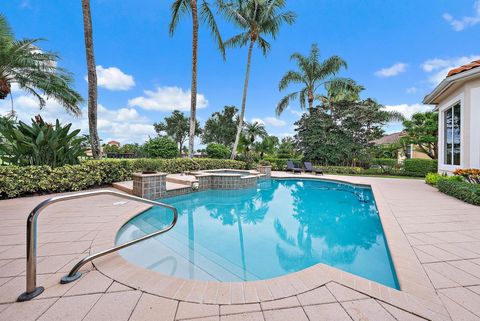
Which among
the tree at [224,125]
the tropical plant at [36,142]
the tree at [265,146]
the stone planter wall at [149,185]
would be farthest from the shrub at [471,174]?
the tree at [224,125]

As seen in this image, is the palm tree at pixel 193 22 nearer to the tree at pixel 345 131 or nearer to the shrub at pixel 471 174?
the tree at pixel 345 131

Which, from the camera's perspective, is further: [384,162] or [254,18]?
[384,162]

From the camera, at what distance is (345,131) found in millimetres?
17875

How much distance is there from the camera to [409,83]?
17.2 meters

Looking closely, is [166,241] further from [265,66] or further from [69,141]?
[265,66]

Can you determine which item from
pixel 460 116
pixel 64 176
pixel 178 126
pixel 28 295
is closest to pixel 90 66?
pixel 64 176

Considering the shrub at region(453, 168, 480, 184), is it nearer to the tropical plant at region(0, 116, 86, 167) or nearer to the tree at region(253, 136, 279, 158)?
the tropical plant at region(0, 116, 86, 167)

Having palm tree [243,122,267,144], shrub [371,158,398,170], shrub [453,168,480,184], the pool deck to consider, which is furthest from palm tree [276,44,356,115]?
the pool deck

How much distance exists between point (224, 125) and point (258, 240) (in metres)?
27.6

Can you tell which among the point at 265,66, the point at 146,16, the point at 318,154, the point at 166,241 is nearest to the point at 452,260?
the point at 166,241

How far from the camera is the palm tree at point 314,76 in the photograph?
17016mm

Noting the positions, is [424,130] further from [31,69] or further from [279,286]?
[31,69]

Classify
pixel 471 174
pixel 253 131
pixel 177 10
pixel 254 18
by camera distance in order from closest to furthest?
pixel 471 174 → pixel 177 10 → pixel 254 18 → pixel 253 131

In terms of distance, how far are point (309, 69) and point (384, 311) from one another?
61.8ft
